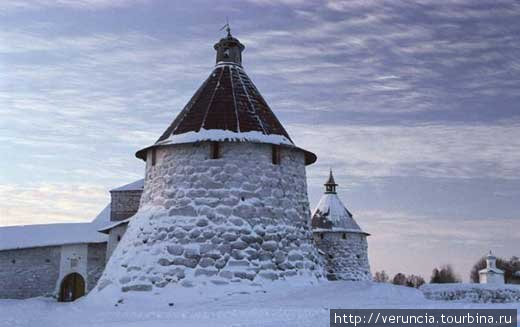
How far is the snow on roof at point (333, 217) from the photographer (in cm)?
3011

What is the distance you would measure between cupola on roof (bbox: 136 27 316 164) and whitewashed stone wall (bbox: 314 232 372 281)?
34.2 ft

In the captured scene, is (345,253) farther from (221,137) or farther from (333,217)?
(221,137)

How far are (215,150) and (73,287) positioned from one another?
1593 centimetres

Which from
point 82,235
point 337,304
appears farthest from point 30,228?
point 337,304

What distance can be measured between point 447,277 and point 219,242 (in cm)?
7406

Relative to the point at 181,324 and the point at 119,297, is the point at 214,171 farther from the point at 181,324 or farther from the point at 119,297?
the point at 181,324

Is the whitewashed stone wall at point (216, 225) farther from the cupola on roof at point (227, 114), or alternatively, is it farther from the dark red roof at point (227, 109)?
the dark red roof at point (227, 109)

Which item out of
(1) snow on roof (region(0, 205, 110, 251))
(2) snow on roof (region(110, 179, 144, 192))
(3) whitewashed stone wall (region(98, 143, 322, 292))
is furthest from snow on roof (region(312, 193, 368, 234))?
(3) whitewashed stone wall (region(98, 143, 322, 292))

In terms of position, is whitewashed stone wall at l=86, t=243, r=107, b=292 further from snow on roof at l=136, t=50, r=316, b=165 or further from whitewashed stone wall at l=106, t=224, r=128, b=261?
snow on roof at l=136, t=50, r=316, b=165

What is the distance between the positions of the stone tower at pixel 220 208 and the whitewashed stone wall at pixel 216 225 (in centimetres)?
3

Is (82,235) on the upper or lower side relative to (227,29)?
lower

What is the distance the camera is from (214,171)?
57.0 ft

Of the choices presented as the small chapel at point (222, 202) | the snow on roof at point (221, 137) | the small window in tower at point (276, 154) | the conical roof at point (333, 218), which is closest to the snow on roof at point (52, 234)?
the conical roof at point (333, 218)

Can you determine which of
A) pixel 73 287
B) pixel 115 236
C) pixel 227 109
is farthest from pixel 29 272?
pixel 227 109
